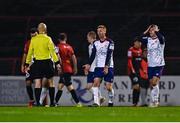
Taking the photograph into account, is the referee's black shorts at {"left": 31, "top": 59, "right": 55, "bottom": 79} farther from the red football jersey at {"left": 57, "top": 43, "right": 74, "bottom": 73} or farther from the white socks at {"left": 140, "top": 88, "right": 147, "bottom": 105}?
the white socks at {"left": 140, "top": 88, "right": 147, "bottom": 105}

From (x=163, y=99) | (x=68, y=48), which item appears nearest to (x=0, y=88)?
(x=68, y=48)

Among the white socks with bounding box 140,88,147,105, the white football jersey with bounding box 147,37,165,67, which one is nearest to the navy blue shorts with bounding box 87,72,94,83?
the white socks with bounding box 140,88,147,105

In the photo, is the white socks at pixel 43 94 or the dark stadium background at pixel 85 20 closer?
the white socks at pixel 43 94

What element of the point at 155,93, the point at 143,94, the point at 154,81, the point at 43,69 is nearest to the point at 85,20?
the point at 143,94

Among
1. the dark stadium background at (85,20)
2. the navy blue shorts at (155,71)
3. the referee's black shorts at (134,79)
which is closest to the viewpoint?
the navy blue shorts at (155,71)

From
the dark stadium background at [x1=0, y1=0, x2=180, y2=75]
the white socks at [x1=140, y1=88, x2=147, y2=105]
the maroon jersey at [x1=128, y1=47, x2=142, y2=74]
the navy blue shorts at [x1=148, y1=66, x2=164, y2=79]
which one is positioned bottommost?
the white socks at [x1=140, y1=88, x2=147, y2=105]

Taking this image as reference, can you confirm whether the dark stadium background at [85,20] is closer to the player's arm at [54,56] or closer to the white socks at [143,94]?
the white socks at [143,94]

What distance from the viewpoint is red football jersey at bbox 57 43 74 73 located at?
18.7 meters

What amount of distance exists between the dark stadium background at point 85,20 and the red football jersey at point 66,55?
4.66 m

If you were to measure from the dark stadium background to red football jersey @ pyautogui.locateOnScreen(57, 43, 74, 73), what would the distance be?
4.66 meters

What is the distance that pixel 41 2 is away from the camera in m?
27.9

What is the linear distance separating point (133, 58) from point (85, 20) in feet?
20.6

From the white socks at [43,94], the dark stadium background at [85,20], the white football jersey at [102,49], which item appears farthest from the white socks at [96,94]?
the dark stadium background at [85,20]

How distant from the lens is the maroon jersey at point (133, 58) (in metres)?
19.8
